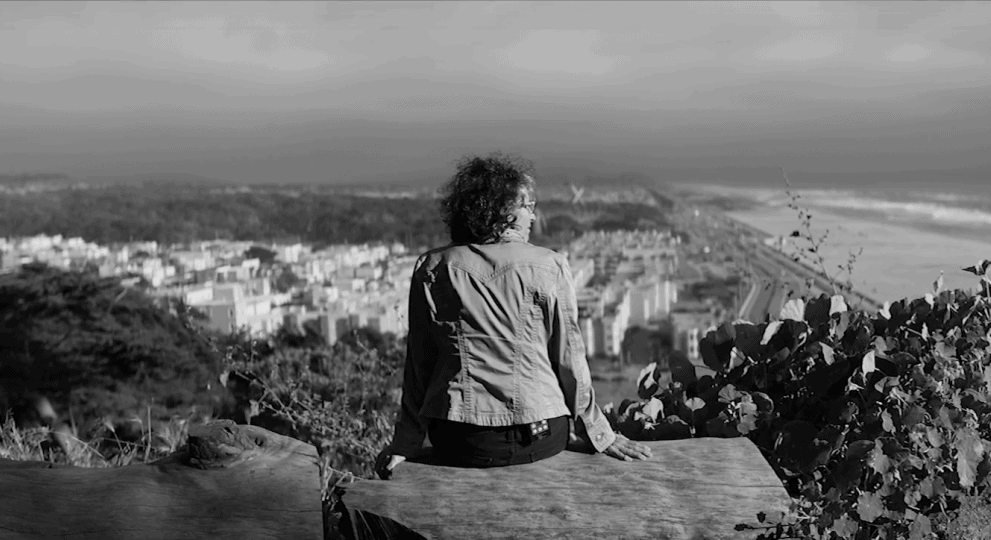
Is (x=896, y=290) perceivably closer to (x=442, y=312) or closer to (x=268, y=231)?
(x=442, y=312)

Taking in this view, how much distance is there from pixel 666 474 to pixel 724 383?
32.3 inches

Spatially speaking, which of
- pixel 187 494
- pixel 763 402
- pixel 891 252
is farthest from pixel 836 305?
pixel 891 252

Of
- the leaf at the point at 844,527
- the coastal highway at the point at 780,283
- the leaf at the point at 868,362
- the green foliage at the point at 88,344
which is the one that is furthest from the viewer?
the green foliage at the point at 88,344

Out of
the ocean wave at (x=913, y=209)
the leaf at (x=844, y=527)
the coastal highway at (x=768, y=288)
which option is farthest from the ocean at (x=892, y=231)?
the leaf at (x=844, y=527)

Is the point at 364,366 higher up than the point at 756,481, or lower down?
lower down

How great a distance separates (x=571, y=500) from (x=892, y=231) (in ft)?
17.7

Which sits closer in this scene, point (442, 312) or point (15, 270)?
point (442, 312)

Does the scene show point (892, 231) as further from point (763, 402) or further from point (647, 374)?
point (763, 402)

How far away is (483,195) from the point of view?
261 centimetres

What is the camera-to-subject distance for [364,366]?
20.9 ft

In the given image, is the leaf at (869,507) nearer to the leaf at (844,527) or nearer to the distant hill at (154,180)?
the leaf at (844,527)

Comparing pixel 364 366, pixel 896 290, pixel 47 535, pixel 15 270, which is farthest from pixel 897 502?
pixel 15 270

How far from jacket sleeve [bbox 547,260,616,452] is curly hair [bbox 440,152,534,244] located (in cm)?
24

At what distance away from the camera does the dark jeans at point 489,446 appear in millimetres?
2600
